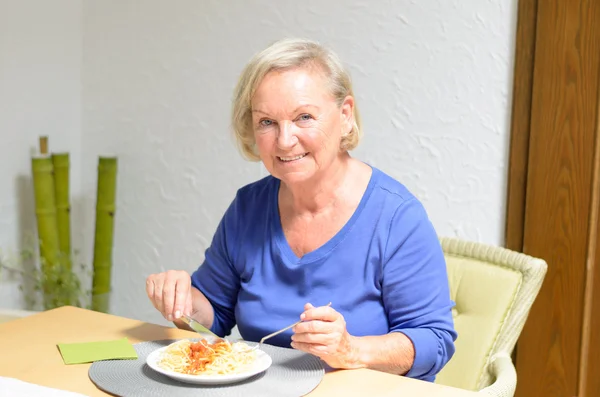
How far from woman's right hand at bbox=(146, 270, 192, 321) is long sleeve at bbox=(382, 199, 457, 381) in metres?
0.39

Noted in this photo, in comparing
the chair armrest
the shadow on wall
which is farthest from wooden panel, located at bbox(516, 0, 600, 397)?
the shadow on wall

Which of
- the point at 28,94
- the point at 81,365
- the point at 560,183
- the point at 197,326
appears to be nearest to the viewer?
the point at 81,365

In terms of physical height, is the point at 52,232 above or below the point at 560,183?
below

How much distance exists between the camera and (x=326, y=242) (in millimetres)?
1629

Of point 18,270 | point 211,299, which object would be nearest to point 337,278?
point 211,299

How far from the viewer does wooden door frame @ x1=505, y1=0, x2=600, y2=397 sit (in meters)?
2.14

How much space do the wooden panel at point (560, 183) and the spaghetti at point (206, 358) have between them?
1179 mm

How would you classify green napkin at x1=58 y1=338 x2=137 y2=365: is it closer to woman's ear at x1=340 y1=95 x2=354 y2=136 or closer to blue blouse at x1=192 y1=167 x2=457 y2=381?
blue blouse at x1=192 y1=167 x2=457 y2=381

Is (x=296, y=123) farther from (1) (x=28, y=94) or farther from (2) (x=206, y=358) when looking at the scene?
(1) (x=28, y=94)

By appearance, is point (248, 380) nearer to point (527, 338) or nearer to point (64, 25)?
point (527, 338)

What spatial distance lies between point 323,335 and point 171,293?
39cm

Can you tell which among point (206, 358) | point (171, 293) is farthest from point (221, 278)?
point (206, 358)

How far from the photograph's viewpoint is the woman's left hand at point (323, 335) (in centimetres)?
131

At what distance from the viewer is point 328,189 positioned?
1686 mm
